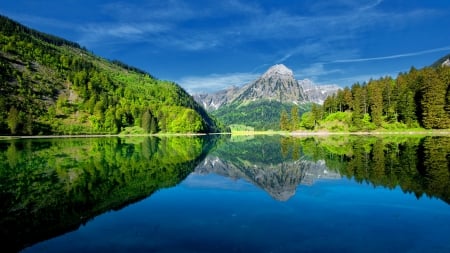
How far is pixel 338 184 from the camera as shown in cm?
2652

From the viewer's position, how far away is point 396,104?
428ft

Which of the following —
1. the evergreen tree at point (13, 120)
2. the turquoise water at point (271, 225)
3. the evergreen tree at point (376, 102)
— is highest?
the evergreen tree at point (376, 102)

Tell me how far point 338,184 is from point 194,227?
15596 mm

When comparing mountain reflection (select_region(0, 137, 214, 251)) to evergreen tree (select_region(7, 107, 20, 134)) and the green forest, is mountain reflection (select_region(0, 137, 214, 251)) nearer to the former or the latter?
the green forest

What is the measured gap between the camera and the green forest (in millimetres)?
111125

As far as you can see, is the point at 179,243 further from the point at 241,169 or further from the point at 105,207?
the point at 241,169

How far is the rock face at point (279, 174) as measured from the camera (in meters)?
25.5

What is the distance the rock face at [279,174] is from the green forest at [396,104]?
95.6 m

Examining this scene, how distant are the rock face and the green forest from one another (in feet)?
314

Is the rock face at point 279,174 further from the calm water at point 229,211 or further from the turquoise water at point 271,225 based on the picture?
the turquoise water at point 271,225

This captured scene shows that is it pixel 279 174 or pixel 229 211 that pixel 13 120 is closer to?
pixel 279 174

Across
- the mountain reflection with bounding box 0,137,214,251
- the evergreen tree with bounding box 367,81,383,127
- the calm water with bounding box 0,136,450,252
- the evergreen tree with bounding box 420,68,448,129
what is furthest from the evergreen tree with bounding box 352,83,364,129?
the mountain reflection with bounding box 0,137,214,251

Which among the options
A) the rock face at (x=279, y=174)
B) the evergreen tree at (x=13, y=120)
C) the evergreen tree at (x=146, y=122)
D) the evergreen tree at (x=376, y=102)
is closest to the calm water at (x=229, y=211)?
the rock face at (x=279, y=174)

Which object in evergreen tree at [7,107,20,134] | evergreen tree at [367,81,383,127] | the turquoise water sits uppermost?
evergreen tree at [367,81,383,127]
